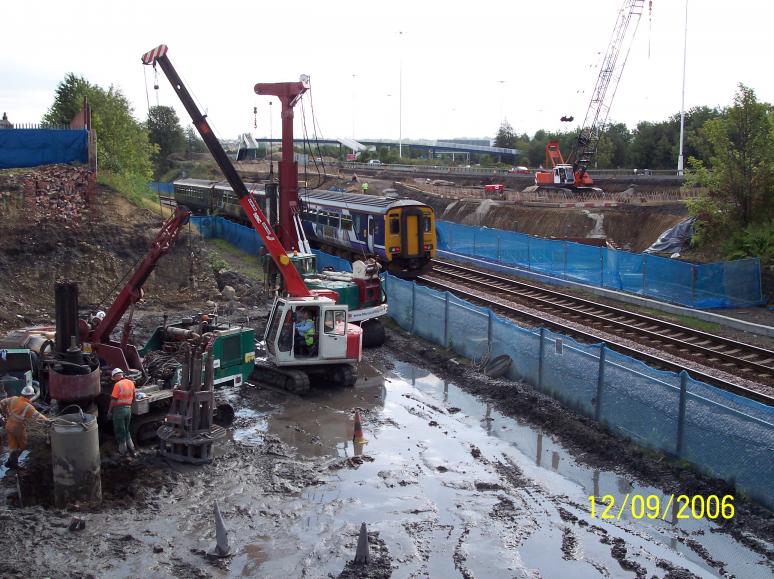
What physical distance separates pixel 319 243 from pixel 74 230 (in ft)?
37.6

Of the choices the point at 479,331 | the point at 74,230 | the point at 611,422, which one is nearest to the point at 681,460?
the point at 611,422

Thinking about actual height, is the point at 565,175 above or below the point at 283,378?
above

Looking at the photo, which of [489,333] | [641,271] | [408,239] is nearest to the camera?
[489,333]

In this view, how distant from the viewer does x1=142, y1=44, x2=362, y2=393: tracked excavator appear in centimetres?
1521

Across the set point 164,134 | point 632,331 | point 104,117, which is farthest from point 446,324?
point 164,134

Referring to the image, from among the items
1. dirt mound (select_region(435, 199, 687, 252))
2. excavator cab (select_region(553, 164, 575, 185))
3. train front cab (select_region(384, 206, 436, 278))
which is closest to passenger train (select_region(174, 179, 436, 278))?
train front cab (select_region(384, 206, 436, 278))

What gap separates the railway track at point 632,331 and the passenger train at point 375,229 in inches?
44.2

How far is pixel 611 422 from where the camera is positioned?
13.0 meters

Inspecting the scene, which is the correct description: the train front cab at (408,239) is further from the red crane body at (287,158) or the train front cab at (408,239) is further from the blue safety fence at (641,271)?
the red crane body at (287,158)

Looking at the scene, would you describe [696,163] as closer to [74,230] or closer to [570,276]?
[570,276]

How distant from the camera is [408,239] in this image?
27891mm

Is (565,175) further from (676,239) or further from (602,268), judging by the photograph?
(602,268)
